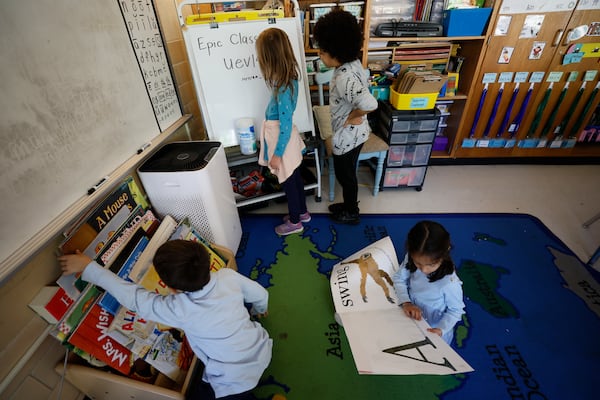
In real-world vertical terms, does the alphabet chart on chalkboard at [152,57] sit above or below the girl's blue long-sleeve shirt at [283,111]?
above

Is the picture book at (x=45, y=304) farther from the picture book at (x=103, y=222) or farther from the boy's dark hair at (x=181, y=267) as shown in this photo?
the boy's dark hair at (x=181, y=267)

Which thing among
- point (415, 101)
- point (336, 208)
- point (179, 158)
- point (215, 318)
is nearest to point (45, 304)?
point (215, 318)

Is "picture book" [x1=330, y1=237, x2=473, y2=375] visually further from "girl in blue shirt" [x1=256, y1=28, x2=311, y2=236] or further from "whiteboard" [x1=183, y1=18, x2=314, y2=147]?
"whiteboard" [x1=183, y1=18, x2=314, y2=147]

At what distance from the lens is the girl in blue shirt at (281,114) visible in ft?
4.84

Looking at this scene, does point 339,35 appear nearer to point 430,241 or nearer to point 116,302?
point 430,241

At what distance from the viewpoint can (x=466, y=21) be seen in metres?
2.26

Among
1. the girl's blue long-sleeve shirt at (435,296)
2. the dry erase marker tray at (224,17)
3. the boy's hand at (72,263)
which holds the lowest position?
the girl's blue long-sleeve shirt at (435,296)

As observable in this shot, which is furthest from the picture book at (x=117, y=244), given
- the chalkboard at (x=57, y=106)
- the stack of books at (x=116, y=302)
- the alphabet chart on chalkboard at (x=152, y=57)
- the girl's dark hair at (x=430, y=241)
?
the girl's dark hair at (x=430, y=241)

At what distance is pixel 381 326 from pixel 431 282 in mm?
311

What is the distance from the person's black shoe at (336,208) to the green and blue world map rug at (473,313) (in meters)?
0.09

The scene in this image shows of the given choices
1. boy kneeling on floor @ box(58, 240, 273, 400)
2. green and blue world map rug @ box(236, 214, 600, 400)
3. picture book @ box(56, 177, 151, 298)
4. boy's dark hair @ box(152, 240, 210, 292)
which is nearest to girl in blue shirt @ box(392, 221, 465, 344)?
green and blue world map rug @ box(236, 214, 600, 400)

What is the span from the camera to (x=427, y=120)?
2.26 metres

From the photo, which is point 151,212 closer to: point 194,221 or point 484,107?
point 194,221

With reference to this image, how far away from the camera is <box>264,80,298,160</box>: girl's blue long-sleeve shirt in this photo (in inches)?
61.6
